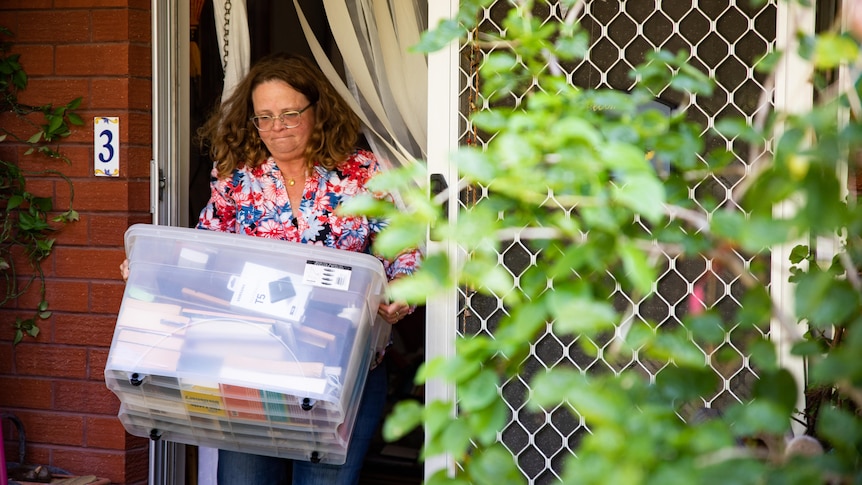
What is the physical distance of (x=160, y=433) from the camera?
255 cm

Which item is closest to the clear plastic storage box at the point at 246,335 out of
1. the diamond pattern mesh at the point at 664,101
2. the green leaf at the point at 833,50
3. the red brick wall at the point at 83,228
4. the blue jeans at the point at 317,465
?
the blue jeans at the point at 317,465

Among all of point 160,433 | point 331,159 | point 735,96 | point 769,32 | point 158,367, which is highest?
point 769,32

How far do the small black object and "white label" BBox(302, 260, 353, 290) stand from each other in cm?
4

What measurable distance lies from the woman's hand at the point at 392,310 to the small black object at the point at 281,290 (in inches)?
11.0

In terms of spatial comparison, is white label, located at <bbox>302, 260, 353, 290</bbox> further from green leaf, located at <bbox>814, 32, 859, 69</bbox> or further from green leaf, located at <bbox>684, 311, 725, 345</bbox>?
green leaf, located at <bbox>814, 32, 859, 69</bbox>

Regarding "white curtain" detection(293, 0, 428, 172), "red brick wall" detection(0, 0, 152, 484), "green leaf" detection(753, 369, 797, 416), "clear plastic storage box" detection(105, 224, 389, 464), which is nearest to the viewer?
"green leaf" detection(753, 369, 797, 416)

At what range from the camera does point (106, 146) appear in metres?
3.15

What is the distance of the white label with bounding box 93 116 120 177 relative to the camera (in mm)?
3145

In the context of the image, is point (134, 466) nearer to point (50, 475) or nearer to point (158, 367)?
point (50, 475)

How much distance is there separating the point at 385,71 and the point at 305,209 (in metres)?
0.79

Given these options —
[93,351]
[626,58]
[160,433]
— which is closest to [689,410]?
[626,58]

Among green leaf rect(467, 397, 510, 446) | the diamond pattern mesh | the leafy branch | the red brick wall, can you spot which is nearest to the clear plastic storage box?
the diamond pattern mesh

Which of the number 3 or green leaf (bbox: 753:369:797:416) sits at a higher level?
the number 3

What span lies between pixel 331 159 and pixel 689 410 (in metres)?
1.28
